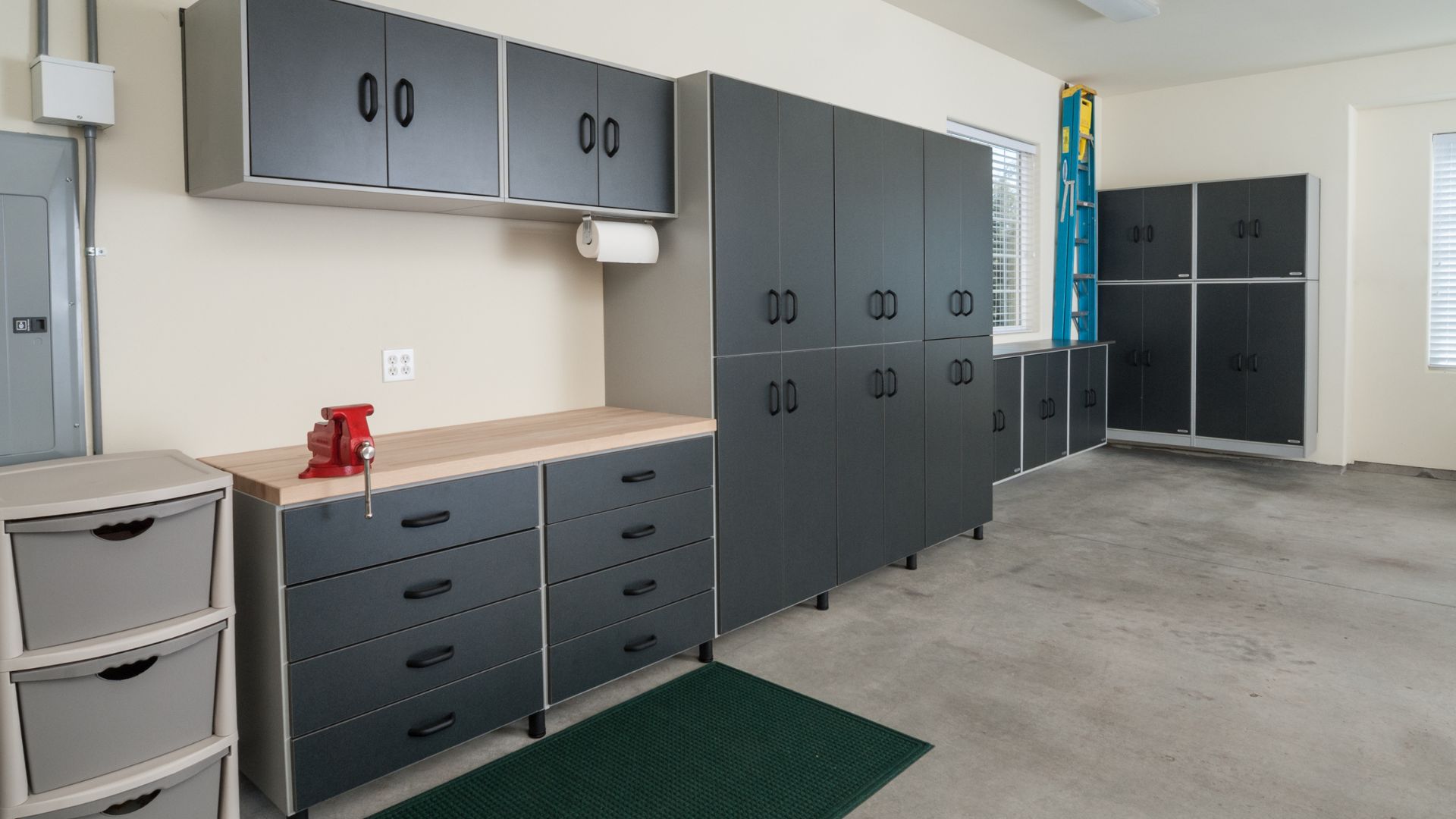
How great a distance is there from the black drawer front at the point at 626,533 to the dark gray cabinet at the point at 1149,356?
16.9 feet

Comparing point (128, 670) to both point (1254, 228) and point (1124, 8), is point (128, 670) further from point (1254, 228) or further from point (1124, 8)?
point (1254, 228)

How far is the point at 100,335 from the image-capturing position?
2.20 metres

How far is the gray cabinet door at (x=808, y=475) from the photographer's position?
3326 millimetres

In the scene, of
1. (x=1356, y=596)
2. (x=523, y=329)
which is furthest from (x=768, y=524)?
(x=1356, y=596)

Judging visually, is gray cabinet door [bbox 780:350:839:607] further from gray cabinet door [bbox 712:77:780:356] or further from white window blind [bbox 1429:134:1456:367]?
white window blind [bbox 1429:134:1456:367]

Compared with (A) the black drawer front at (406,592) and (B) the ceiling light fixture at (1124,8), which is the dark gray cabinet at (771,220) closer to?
(A) the black drawer front at (406,592)

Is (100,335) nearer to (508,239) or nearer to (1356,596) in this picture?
(508,239)

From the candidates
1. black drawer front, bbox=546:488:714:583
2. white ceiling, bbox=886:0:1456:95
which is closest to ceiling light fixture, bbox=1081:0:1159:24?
white ceiling, bbox=886:0:1456:95

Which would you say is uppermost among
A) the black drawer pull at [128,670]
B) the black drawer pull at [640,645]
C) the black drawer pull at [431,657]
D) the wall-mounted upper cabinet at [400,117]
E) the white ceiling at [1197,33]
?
the white ceiling at [1197,33]

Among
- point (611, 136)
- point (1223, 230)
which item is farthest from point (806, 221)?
point (1223, 230)

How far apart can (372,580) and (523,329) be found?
122 centimetres

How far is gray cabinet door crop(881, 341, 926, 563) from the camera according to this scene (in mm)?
3818

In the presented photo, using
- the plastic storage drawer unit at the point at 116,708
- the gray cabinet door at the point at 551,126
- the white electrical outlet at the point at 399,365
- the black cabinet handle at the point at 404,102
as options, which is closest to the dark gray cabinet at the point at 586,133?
the gray cabinet door at the point at 551,126

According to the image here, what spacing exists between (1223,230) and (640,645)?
5.75 meters
